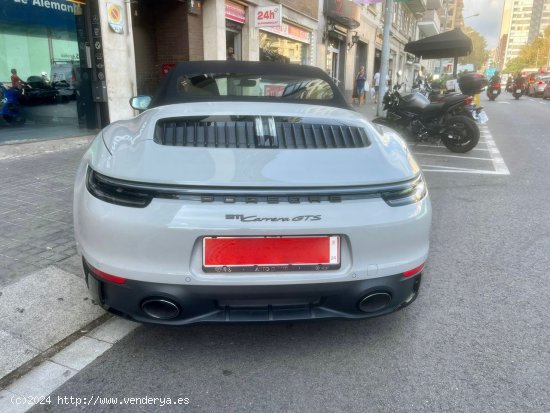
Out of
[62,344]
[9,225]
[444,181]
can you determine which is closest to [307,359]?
[62,344]

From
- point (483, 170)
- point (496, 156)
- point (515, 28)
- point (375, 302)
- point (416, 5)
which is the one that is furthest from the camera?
point (515, 28)

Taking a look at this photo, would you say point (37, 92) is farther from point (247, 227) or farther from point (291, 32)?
point (291, 32)

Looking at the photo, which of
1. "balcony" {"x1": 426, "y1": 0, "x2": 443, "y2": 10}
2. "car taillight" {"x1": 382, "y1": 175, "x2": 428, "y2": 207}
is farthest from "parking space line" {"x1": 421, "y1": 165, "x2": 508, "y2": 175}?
"balcony" {"x1": 426, "y1": 0, "x2": 443, "y2": 10}

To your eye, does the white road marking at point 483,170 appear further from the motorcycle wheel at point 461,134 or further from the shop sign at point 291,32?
the shop sign at point 291,32

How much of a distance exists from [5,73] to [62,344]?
24.2 feet

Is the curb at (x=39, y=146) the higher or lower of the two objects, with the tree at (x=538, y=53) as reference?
lower

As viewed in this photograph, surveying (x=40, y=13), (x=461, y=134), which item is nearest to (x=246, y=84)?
(x=461, y=134)

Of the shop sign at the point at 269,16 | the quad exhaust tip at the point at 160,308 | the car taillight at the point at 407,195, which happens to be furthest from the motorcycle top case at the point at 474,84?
the quad exhaust tip at the point at 160,308

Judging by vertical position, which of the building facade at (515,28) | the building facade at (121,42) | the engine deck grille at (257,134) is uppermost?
the building facade at (515,28)

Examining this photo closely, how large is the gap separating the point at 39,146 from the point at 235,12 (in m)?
6.93

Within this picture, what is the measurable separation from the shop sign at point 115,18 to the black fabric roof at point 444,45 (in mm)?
9203

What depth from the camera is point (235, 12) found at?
→ 1180 cm

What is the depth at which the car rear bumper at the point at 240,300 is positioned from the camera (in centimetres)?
183

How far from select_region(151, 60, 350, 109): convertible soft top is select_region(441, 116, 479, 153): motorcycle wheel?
5.59m
